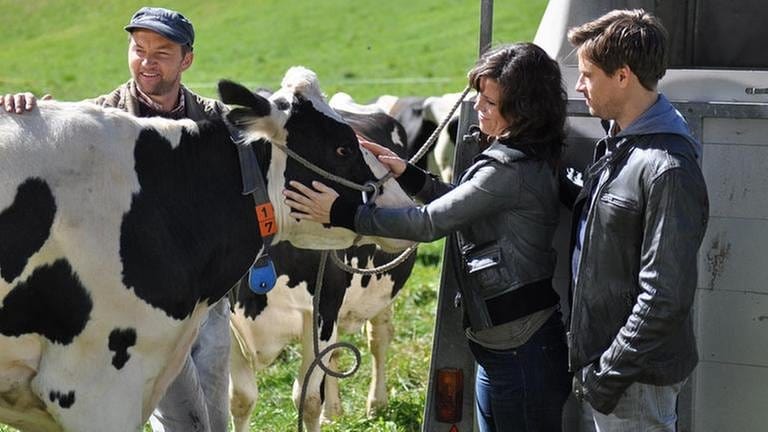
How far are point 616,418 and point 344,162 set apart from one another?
1.36 m

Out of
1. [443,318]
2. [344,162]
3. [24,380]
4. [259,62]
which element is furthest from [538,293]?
[259,62]

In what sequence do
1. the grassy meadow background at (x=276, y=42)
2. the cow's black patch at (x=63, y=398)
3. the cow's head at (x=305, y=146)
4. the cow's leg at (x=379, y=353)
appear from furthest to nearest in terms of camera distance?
1. the grassy meadow background at (x=276, y=42)
2. the cow's leg at (x=379, y=353)
3. the cow's head at (x=305, y=146)
4. the cow's black patch at (x=63, y=398)

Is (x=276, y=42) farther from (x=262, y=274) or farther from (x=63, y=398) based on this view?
(x=63, y=398)

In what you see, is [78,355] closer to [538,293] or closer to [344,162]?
[344,162]

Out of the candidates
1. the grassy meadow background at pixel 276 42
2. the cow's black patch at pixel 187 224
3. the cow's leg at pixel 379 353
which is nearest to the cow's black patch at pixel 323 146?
the cow's black patch at pixel 187 224

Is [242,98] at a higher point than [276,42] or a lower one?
lower

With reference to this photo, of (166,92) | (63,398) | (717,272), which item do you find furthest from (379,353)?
(63,398)

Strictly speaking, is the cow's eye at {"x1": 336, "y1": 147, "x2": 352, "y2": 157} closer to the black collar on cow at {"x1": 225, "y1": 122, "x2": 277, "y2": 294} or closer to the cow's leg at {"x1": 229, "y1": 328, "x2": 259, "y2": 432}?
the black collar on cow at {"x1": 225, "y1": 122, "x2": 277, "y2": 294}

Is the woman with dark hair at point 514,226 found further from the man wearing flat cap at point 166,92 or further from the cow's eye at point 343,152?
the man wearing flat cap at point 166,92

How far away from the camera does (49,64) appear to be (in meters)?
30.6

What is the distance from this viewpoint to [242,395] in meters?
6.91

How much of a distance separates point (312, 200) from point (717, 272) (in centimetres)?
143

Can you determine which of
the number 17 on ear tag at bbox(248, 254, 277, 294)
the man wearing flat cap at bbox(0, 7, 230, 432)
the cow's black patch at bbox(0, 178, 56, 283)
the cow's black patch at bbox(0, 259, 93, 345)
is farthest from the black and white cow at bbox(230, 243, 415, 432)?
the cow's black patch at bbox(0, 178, 56, 283)

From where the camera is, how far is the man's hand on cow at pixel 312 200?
4.39m
